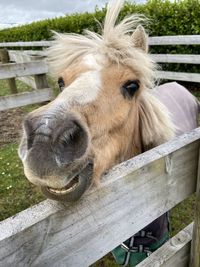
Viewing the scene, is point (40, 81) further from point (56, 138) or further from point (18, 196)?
point (56, 138)

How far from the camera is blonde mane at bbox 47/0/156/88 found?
201cm

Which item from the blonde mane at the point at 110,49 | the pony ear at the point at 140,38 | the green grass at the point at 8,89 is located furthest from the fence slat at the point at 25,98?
the green grass at the point at 8,89

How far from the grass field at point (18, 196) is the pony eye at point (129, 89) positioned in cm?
182

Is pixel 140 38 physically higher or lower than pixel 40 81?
higher

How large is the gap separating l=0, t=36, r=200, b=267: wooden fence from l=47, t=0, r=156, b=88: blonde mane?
2.38 feet

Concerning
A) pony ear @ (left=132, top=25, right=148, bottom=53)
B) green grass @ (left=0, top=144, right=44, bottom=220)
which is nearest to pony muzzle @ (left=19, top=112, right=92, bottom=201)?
pony ear @ (left=132, top=25, right=148, bottom=53)

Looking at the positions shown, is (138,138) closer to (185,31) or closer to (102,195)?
(102,195)

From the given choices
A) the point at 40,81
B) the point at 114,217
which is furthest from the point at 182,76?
the point at 114,217

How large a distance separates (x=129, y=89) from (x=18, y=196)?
2623 millimetres

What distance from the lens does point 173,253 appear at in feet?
5.41

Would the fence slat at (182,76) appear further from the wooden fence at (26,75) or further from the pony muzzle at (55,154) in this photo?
the pony muzzle at (55,154)

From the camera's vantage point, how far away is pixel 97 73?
1783 mm

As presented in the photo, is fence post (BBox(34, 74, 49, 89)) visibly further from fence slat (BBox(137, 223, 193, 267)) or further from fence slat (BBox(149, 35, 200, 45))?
fence slat (BBox(137, 223, 193, 267))

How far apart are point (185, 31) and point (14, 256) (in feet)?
25.5
